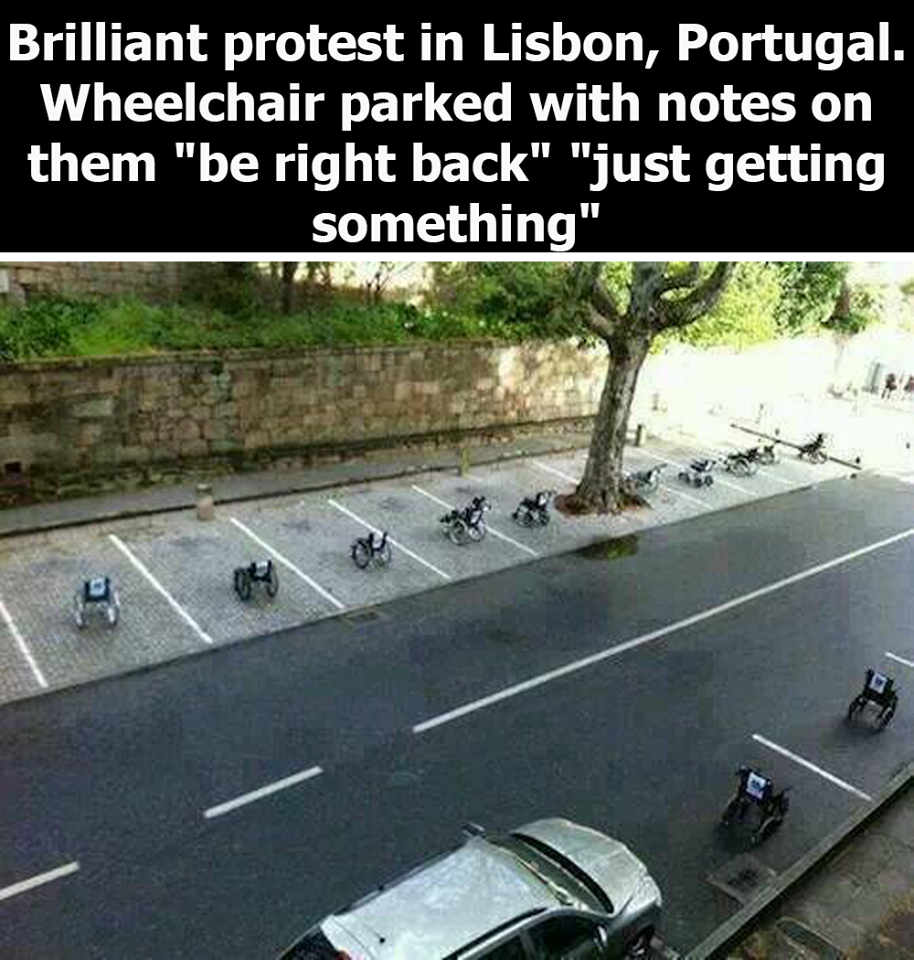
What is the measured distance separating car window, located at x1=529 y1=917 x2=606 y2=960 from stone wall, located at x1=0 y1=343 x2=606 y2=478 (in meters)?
14.9

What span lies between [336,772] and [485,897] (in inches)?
160

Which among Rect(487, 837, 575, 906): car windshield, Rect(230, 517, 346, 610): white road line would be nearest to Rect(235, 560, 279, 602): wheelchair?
Rect(230, 517, 346, 610): white road line

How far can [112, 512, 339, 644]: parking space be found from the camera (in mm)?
15156

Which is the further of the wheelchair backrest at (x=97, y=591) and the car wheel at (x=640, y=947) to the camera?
the wheelchair backrest at (x=97, y=591)

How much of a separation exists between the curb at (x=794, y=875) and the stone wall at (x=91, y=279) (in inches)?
759

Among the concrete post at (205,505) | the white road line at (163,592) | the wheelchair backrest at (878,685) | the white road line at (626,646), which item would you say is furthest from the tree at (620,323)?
the white road line at (163,592)

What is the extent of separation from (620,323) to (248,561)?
987 cm

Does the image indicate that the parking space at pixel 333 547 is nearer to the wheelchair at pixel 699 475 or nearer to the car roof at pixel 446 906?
the car roof at pixel 446 906

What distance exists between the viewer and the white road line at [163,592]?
1460cm

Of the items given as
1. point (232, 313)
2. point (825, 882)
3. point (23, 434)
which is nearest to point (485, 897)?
point (825, 882)

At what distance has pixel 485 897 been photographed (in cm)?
787

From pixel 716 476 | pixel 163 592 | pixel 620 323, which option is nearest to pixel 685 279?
pixel 620 323

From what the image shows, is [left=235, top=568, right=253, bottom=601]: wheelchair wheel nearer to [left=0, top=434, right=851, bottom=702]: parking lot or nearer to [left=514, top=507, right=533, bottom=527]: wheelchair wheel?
[left=0, top=434, right=851, bottom=702]: parking lot

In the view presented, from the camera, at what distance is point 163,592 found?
1585 cm
